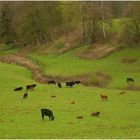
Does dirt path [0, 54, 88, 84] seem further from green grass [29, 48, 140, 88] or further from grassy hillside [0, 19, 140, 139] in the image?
green grass [29, 48, 140, 88]

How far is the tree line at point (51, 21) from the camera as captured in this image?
3610 inches

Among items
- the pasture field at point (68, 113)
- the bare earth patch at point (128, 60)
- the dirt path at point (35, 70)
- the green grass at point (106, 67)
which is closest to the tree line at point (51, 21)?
the green grass at point (106, 67)

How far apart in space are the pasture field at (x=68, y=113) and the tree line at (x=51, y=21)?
143ft

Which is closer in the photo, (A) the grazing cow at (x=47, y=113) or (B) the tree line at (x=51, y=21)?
(A) the grazing cow at (x=47, y=113)

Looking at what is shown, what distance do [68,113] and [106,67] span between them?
32.8 metres

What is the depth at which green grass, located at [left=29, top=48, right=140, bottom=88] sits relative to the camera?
57.9 meters

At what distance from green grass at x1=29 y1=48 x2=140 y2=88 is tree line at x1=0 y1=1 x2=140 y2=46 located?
46.5 ft

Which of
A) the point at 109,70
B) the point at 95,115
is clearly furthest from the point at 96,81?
the point at 95,115

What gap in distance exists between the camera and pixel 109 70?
6341cm

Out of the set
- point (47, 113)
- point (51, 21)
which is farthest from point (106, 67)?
point (51, 21)

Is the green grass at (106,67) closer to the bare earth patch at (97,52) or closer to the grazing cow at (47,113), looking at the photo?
the bare earth patch at (97,52)

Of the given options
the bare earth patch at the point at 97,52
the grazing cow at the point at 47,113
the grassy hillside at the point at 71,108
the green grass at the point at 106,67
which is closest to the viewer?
the grassy hillside at the point at 71,108

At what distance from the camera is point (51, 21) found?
4353 inches

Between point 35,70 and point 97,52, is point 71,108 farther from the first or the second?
point 97,52
